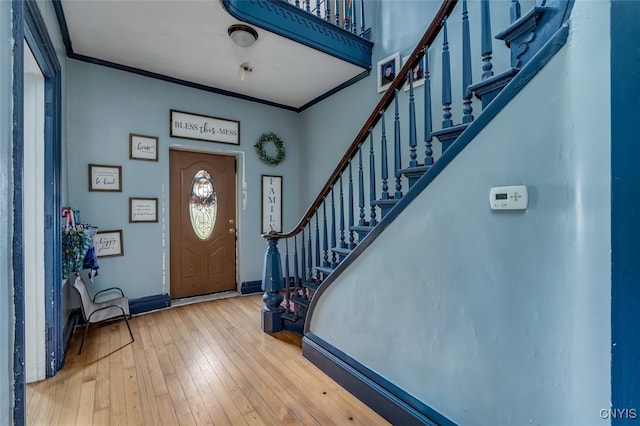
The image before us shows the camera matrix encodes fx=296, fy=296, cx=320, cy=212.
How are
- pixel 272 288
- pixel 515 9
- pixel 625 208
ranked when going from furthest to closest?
pixel 272 288 < pixel 515 9 < pixel 625 208

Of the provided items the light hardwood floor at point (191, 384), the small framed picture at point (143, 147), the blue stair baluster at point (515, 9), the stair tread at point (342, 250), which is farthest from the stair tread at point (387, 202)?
the small framed picture at point (143, 147)

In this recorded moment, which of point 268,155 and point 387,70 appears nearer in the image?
point 387,70

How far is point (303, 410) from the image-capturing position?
182cm

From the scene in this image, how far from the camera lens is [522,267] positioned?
1.13 metres

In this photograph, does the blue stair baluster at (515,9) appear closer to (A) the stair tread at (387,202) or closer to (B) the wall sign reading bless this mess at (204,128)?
(A) the stair tread at (387,202)

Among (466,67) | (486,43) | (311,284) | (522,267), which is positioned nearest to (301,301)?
(311,284)

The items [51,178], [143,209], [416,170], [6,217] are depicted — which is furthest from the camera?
[143,209]

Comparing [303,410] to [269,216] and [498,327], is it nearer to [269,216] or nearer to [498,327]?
[498,327]

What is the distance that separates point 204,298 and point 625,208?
411 cm

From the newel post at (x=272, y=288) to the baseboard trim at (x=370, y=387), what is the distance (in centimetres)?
58

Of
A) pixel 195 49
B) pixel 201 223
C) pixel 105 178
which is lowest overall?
pixel 201 223

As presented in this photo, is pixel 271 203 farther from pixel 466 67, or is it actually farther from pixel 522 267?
pixel 522 267

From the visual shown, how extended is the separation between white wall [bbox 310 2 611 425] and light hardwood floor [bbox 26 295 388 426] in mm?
621

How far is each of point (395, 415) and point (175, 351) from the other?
6.25ft
